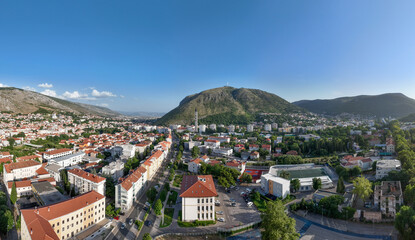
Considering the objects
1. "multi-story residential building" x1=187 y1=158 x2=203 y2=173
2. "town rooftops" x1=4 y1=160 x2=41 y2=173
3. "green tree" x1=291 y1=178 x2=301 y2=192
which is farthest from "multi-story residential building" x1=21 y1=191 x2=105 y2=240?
"green tree" x1=291 y1=178 x2=301 y2=192

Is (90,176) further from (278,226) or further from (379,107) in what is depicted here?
(379,107)

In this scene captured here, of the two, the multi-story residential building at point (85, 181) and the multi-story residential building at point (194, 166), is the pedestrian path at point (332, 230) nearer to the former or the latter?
the multi-story residential building at point (194, 166)

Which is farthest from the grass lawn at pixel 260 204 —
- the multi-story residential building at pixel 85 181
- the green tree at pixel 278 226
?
the multi-story residential building at pixel 85 181

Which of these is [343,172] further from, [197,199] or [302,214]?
[197,199]

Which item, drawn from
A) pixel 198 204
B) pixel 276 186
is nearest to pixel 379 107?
pixel 276 186

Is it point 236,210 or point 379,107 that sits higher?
point 379,107
